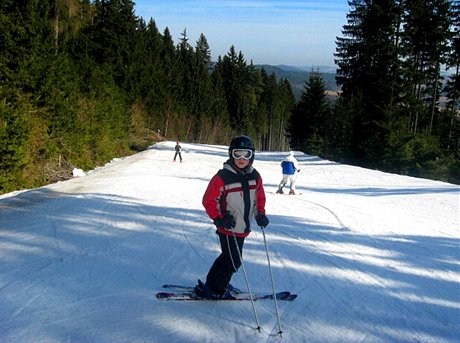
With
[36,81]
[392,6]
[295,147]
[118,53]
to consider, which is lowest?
→ [295,147]

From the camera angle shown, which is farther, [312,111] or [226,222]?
[312,111]

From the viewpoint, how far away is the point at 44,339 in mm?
3822

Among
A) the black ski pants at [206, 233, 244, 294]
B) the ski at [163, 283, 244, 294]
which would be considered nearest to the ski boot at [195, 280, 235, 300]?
the black ski pants at [206, 233, 244, 294]

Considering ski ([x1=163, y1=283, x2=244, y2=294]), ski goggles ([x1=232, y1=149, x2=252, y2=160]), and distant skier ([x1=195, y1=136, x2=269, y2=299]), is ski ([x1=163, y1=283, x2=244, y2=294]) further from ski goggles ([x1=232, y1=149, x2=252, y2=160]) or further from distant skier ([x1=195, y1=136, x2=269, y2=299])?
ski goggles ([x1=232, y1=149, x2=252, y2=160])

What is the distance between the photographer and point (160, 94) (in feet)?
185

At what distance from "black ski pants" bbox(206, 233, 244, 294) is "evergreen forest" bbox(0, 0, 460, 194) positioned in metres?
10.2

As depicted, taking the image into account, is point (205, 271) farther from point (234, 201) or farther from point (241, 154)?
point (241, 154)

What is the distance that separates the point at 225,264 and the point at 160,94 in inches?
2127

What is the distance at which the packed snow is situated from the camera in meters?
4.19

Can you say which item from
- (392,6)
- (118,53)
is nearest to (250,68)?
(118,53)

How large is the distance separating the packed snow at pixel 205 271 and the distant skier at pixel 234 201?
0.70 meters

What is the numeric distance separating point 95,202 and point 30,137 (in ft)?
16.5

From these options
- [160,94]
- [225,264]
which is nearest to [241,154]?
[225,264]

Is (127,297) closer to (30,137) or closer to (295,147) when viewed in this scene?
(30,137)
